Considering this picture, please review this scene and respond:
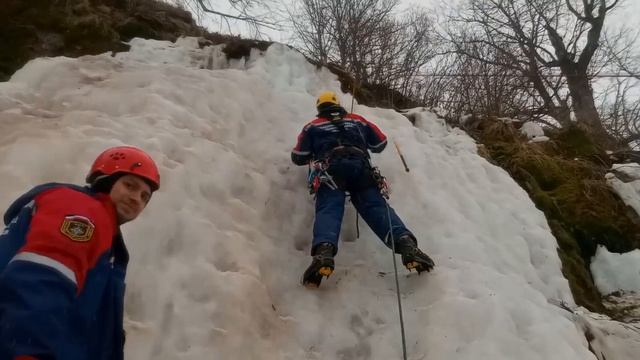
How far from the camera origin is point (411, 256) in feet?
13.9

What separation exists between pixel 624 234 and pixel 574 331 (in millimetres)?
2682

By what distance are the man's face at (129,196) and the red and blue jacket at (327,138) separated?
2694 millimetres

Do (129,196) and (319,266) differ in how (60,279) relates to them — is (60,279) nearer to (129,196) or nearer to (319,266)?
(129,196)

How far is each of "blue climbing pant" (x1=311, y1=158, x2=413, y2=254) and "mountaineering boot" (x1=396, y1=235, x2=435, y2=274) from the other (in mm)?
78

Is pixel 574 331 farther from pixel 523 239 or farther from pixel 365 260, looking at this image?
pixel 365 260

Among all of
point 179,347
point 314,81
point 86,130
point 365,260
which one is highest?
point 314,81

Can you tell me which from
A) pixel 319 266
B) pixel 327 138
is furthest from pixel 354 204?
pixel 319 266

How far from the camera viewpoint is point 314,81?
715 centimetres

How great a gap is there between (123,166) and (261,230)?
230cm

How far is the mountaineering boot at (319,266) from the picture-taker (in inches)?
161

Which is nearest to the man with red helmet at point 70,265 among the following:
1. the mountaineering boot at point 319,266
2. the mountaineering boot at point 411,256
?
→ the mountaineering boot at point 319,266

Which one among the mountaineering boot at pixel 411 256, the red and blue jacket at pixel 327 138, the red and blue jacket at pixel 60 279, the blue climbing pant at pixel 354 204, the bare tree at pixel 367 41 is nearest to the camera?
the red and blue jacket at pixel 60 279

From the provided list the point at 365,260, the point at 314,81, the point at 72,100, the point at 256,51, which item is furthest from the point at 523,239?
the point at 72,100

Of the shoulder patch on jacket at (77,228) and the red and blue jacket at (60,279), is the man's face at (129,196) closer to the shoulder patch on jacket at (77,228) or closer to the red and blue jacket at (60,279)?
the red and blue jacket at (60,279)
